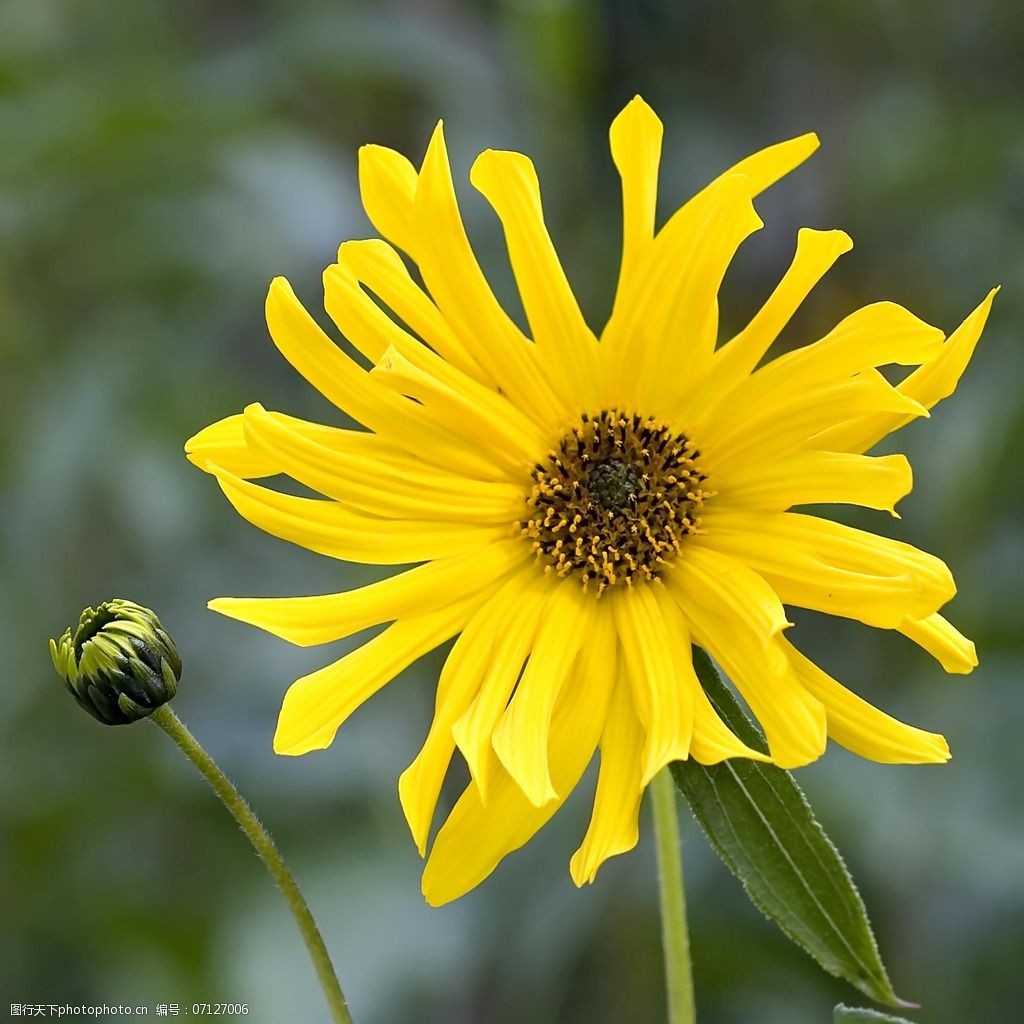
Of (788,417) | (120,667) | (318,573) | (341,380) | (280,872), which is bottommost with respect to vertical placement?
(280,872)

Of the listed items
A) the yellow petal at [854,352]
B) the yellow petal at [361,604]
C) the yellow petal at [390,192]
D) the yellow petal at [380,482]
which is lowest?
the yellow petal at [361,604]

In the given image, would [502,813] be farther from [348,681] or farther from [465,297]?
[465,297]

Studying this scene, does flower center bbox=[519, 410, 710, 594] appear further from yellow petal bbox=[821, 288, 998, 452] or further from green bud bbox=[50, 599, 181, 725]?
green bud bbox=[50, 599, 181, 725]

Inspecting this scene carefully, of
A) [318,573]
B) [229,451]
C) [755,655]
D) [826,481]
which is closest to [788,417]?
[826,481]

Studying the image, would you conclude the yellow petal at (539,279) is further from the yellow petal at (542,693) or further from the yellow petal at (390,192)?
the yellow petal at (542,693)

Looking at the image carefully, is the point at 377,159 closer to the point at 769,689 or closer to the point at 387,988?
the point at 769,689

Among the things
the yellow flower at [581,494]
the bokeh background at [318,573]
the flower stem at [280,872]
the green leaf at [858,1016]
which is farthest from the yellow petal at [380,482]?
the bokeh background at [318,573]
